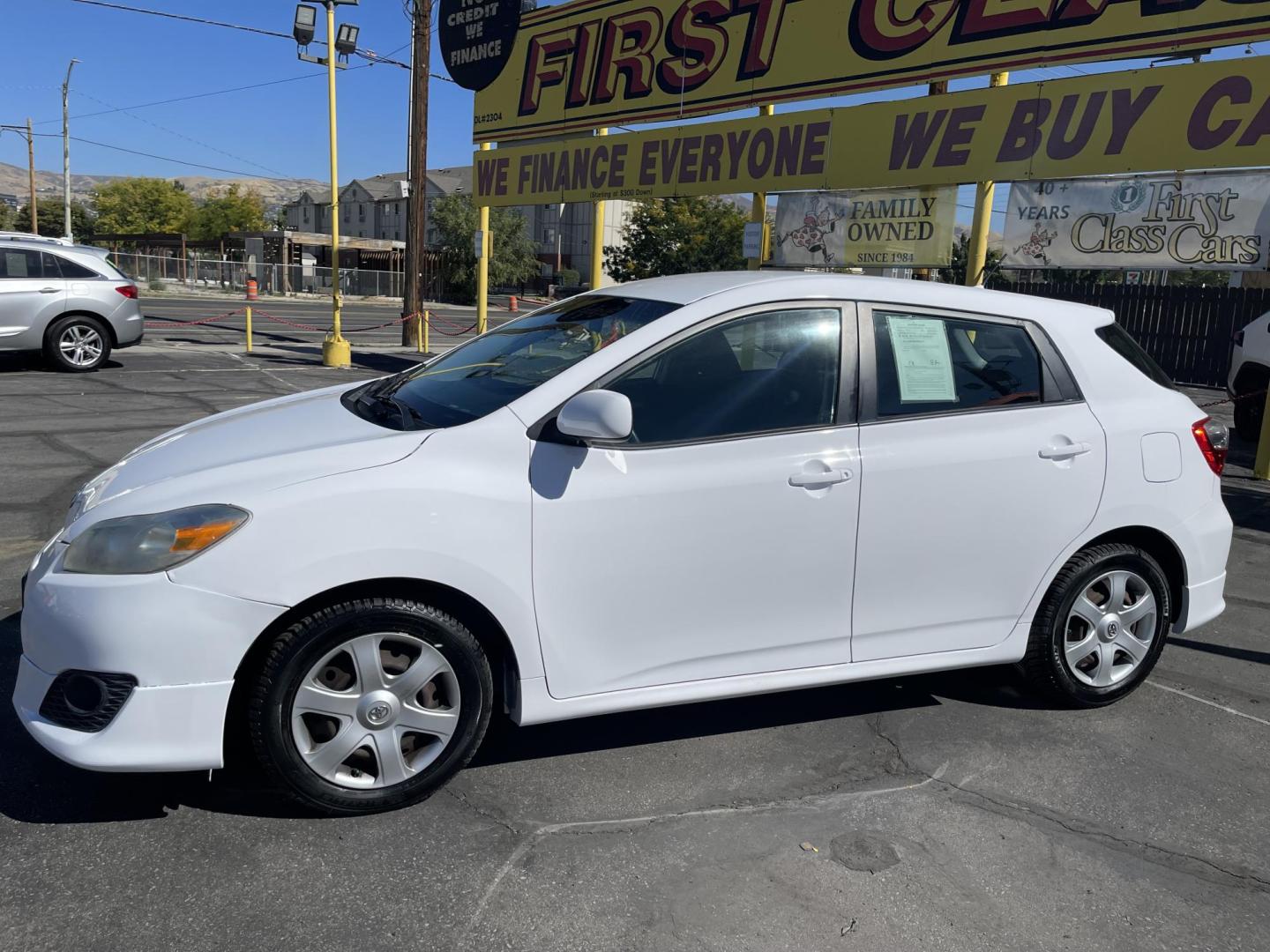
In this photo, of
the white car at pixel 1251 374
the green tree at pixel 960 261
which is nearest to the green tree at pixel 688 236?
the green tree at pixel 960 261

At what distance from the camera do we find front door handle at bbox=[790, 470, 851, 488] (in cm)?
347

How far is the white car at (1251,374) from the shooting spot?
1088 cm

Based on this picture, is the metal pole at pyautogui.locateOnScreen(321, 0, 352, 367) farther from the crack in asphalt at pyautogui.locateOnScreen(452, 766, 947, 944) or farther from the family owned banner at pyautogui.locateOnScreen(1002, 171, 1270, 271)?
the crack in asphalt at pyautogui.locateOnScreen(452, 766, 947, 944)

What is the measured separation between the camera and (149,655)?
9.23 feet

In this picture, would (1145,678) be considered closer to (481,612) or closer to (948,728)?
(948,728)

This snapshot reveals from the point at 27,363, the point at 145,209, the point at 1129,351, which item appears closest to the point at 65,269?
the point at 27,363

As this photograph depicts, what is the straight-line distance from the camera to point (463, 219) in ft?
221

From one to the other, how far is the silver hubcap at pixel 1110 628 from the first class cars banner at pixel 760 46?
715 cm

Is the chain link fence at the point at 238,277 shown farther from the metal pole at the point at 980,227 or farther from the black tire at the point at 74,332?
the metal pole at the point at 980,227

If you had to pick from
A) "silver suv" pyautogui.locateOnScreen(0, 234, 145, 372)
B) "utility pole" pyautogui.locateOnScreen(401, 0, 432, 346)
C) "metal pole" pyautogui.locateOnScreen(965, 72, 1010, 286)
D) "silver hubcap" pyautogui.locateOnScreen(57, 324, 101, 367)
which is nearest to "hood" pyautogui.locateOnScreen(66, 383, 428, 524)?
"metal pole" pyautogui.locateOnScreen(965, 72, 1010, 286)

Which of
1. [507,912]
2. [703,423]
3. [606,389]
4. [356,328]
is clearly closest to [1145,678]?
[703,423]

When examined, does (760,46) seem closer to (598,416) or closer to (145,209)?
(598,416)

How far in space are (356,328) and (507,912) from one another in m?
28.8

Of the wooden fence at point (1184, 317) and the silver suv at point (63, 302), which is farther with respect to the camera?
the wooden fence at point (1184, 317)
